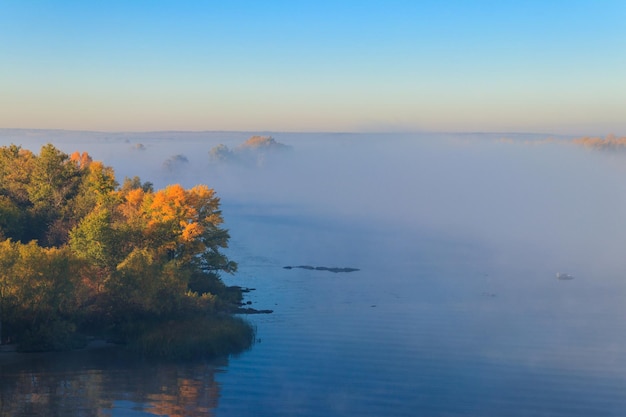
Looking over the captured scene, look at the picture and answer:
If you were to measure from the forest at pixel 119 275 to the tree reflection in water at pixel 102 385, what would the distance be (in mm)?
1629

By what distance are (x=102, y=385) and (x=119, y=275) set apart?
35.9ft

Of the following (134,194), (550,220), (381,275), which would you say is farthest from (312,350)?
(550,220)

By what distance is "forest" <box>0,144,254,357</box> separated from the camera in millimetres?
44906

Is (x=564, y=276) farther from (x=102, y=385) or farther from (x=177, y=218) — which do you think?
(x=102, y=385)

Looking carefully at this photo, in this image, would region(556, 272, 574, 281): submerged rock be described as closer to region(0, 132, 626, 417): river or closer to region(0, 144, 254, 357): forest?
region(0, 132, 626, 417): river

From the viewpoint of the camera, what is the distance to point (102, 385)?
4053 centimetres

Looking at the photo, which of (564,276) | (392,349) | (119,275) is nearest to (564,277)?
(564,276)

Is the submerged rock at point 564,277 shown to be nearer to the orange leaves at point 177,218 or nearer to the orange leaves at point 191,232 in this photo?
the orange leaves at point 177,218

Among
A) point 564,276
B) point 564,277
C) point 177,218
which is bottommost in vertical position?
point 564,277

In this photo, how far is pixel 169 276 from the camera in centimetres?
5081

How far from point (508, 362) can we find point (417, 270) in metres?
39.6

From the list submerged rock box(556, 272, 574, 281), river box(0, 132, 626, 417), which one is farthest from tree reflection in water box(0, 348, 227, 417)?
submerged rock box(556, 272, 574, 281)

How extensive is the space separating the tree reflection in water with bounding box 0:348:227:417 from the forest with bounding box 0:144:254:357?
1.63 m

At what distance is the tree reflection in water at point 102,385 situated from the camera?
3675cm
